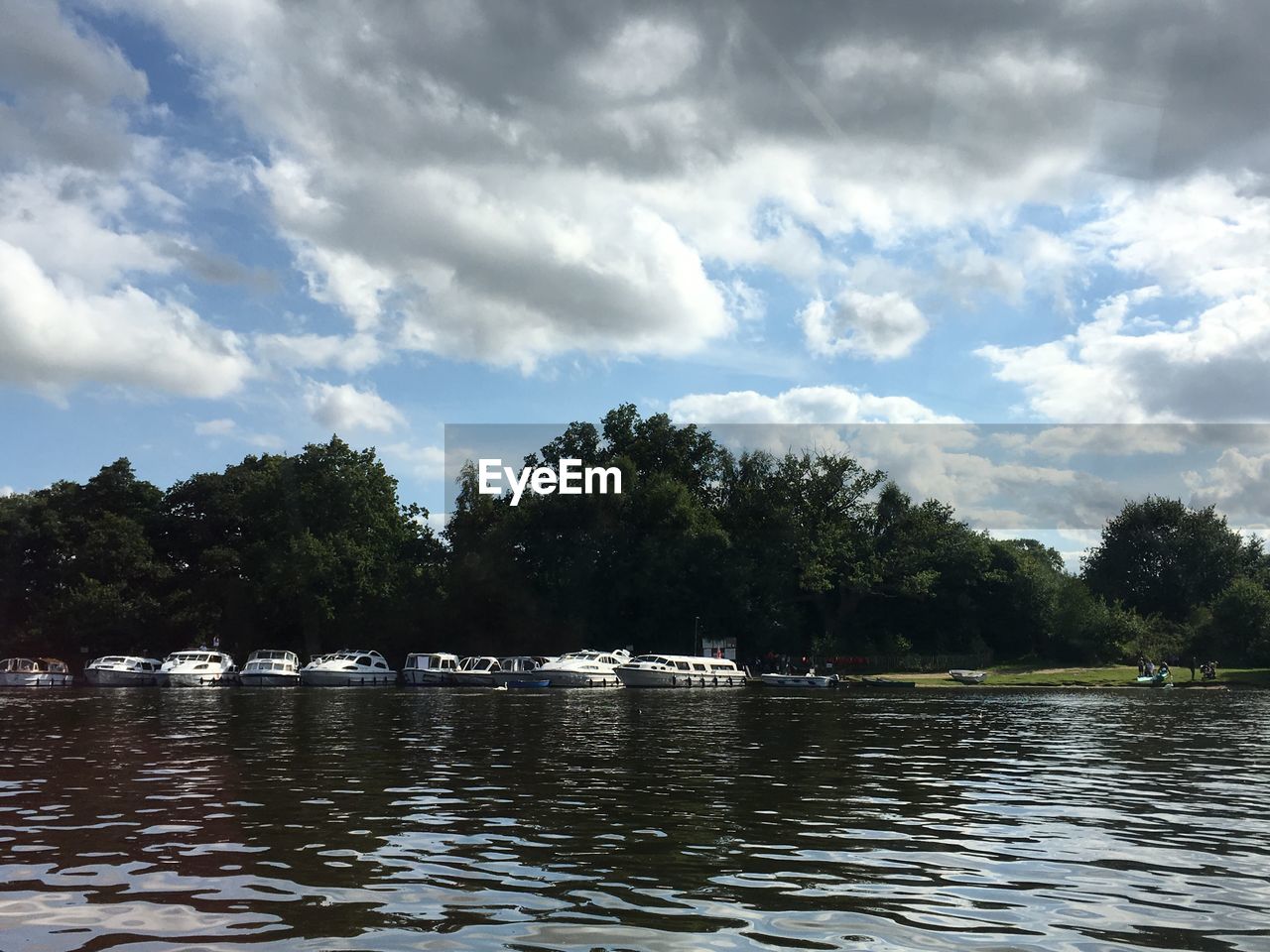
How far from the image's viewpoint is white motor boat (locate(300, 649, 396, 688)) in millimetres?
79812

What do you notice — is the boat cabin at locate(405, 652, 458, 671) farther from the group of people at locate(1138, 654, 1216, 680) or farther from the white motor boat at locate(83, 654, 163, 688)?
the group of people at locate(1138, 654, 1216, 680)

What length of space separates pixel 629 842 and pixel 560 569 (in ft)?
265

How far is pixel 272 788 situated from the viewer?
20.0m

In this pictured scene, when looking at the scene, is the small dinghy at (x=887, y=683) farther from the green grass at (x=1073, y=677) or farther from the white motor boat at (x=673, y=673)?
the white motor boat at (x=673, y=673)

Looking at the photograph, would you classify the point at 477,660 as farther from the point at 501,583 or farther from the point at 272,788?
the point at 272,788

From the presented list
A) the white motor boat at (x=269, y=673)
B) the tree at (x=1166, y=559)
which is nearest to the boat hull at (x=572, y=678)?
the white motor boat at (x=269, y=673)

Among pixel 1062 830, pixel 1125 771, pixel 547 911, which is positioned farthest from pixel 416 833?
pixel 1125 771

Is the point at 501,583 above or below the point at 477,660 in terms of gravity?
above

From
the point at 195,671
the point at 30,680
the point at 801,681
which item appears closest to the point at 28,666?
the point at 30,680

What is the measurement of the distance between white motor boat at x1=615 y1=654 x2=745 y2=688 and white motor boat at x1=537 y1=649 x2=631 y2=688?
2.98 feet

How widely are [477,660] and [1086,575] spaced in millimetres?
75896

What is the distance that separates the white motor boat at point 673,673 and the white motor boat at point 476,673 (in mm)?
10698

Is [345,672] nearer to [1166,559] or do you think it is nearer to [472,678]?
[472,678]

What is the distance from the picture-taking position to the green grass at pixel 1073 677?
2975 inches
